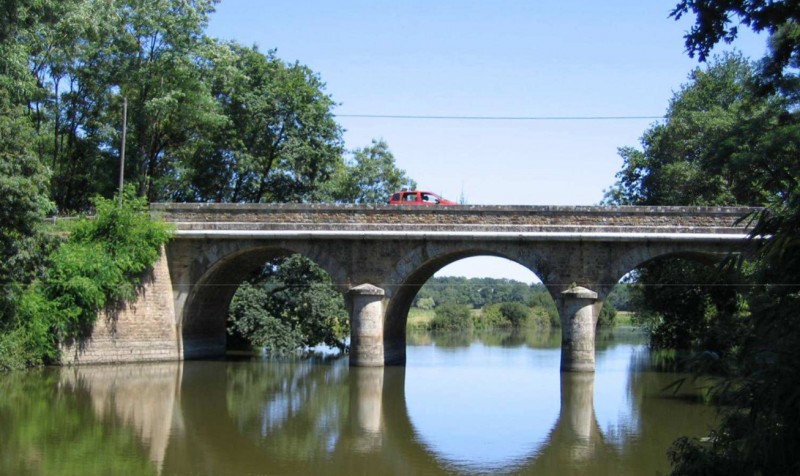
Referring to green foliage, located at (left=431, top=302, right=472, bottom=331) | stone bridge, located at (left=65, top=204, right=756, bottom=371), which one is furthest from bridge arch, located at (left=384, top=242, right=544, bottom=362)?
green foliage, located at (left=431, top=302, right=472, bottom=331)

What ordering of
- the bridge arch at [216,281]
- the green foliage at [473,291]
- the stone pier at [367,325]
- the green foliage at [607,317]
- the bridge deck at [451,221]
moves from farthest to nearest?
the green foliage at [473,291], the green foliage at [607,317], the bridge arch at [216,281], the stone pier at [367,325], the bridge deck at [451,221]

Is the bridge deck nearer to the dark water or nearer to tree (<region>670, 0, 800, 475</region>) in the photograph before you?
the dark water

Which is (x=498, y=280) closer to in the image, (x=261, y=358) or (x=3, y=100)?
(x=261, y=358)

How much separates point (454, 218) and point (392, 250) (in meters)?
1.75

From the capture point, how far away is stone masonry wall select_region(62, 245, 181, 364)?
73.8 ft

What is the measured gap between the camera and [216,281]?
25125 millimetres

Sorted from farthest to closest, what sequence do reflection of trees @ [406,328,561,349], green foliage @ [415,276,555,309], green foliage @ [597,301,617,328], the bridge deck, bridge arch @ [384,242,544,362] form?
green foliage @ [415,276,555,309]
green foliage @ [597,301,617,328]
reflection of trees @ [406,328,561,349]
bridge arch @ [384,242,544,362]
the bridge deck

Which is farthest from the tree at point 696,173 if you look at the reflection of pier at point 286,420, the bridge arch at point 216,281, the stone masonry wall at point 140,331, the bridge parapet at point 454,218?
Answer: the stone masonry wall at point 140,331

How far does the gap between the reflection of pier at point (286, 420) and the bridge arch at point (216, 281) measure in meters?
1.53

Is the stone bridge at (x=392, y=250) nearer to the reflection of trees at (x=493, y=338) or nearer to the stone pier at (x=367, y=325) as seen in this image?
the stone pier at (x=367, y=325)

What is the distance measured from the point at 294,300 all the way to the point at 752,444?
23.3 metres

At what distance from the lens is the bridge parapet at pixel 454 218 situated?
70.8ft

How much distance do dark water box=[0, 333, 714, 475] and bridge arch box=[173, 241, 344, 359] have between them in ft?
4.47

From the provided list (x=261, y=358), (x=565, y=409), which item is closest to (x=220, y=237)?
(x=261, y=358)
